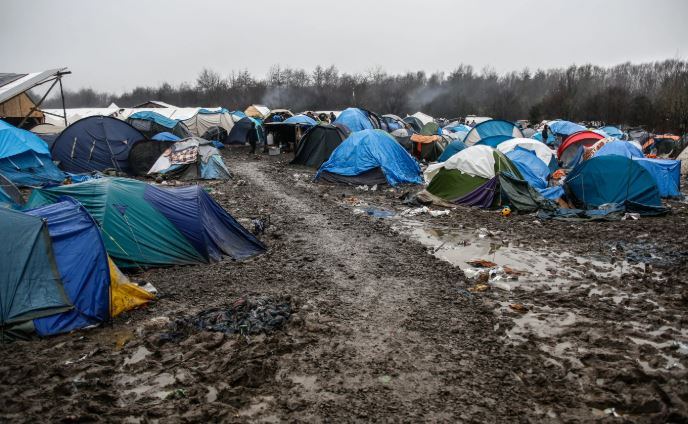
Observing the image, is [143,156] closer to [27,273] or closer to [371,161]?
[371,161]

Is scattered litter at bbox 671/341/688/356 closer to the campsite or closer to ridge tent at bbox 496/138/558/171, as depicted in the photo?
the campsite

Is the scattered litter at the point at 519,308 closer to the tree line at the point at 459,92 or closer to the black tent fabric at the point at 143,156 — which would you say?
the black tent fabric at the point at 143,156

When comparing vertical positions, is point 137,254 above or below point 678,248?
above

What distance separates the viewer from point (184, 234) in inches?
294

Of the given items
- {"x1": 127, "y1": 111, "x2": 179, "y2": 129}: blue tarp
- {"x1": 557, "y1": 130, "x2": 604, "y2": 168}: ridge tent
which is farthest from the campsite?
{"x1": 127, "y1": 111, "x2": 179, "y2": 129}: blue tarp

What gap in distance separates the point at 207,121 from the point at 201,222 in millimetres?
23541

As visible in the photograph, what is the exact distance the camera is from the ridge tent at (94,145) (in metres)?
16.0

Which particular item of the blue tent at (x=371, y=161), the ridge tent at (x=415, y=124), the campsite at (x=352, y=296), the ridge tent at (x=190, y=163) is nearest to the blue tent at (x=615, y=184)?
the campsite at (x=352, y=296)

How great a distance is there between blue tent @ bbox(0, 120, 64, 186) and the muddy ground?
1024 centimetres

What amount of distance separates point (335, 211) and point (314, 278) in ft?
15.4

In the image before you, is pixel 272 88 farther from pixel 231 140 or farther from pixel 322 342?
pixel 322 342

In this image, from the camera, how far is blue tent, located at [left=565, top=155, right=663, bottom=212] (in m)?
11.4

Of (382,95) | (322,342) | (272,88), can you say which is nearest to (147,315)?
(322,342)

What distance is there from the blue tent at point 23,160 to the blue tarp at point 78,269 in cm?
1023
